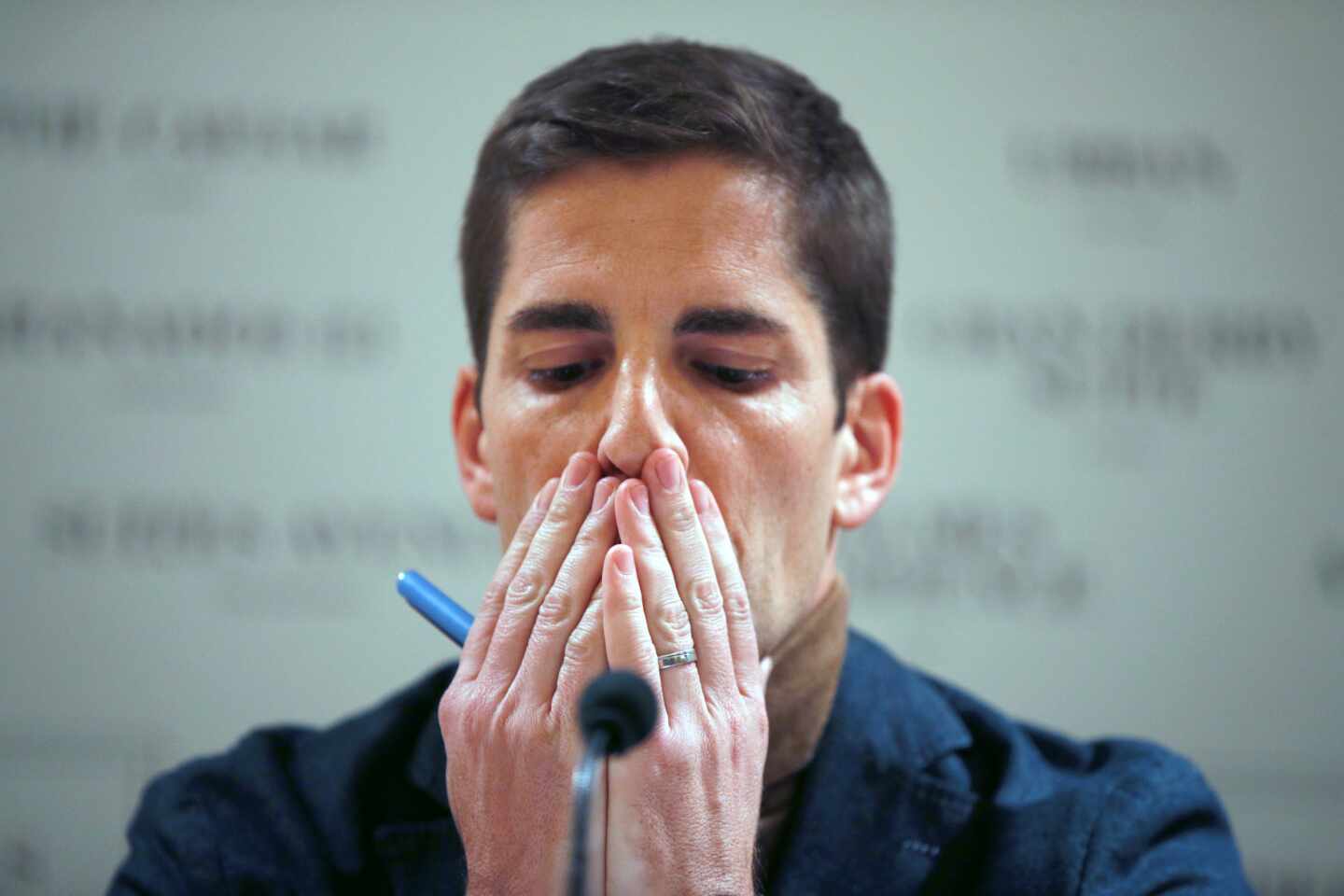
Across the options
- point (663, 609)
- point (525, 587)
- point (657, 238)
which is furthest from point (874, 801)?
point (657, 238)

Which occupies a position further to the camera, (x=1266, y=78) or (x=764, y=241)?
(x=1266, y=78)

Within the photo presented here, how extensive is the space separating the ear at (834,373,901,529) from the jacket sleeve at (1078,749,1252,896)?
517mm

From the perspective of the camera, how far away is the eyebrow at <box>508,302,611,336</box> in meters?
1.50

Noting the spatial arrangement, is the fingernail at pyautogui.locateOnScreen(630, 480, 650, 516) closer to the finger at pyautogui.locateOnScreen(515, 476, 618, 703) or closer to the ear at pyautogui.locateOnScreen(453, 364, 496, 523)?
the finger at pyautogui.locateOnScreen(515, 476, 618, 703)

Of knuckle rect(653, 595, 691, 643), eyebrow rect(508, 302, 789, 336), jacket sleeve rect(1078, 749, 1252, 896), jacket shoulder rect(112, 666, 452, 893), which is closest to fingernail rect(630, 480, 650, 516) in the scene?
knuckle rect(653, 595, 691, 643)

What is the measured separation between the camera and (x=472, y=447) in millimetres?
1789

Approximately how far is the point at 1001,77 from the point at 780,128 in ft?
4.23

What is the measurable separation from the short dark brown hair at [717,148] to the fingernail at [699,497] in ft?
1.08

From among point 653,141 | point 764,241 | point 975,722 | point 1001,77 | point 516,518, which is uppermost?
point 1001,77

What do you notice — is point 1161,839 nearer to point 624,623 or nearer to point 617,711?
point 624,623

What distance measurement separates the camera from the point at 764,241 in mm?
1564

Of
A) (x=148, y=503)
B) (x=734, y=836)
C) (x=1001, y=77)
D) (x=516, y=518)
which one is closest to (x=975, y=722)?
(x=734, y=836)

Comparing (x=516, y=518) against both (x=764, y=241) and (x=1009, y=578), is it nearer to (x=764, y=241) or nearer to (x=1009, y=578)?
(x=764, y=241)

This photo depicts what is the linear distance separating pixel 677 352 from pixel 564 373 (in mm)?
154
